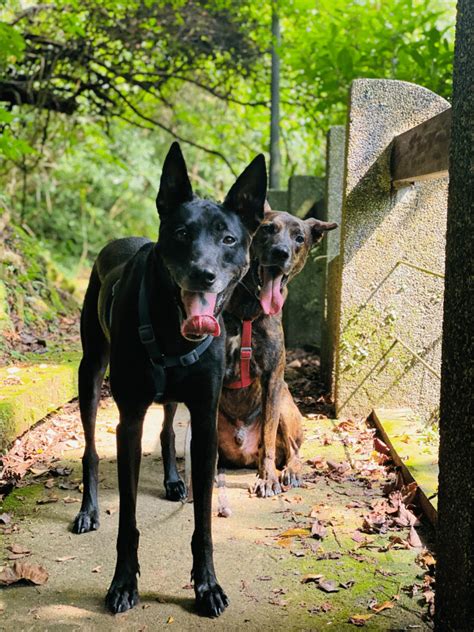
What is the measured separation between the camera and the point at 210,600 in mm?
2842

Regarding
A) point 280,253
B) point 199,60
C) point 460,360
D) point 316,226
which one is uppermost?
point 199,60

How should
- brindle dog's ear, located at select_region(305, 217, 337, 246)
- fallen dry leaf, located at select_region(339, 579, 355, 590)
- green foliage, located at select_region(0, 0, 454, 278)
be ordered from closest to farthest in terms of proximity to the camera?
fallen dry leaf, located at select_region(339, 579, 355, 590) → brindle dog's ear, located at select_region(305, 217, 337, 246) → green foliage, located at select_region(0, 0, 454, 278)

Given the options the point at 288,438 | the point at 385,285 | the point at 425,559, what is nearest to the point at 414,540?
the point at 425,559

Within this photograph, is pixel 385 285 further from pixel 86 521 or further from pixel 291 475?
pixel 86 521

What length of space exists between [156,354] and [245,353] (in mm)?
1496

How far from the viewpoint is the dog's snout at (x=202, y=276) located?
270cm

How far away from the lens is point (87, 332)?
3887 mm

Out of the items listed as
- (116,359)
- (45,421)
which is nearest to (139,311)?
(116,359)

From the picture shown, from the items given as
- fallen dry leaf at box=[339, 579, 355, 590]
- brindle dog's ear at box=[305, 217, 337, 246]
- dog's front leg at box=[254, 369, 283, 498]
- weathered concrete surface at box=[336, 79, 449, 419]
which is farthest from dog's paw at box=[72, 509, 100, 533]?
weathered concrete surface at box=[336, 79, 449, 419]

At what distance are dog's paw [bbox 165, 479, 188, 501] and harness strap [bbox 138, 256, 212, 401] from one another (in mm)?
1281

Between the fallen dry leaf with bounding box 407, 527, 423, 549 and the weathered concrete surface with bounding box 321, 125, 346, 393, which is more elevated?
the weathered concrete surface with bounding box 321, 125, 346, 393

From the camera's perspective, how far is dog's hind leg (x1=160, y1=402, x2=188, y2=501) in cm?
407

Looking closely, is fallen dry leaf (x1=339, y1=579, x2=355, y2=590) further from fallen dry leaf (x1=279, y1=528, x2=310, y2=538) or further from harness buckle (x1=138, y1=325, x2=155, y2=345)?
harness buckle (x1=138, y1=325, x2=155, y2=345)

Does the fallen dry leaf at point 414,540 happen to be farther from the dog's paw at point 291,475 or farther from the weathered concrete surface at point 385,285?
the weathered concrete surface at point 385,285
